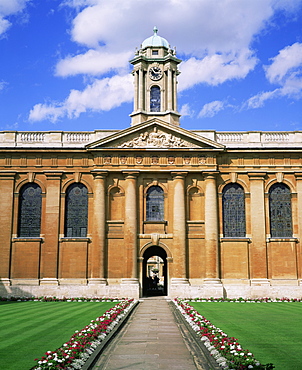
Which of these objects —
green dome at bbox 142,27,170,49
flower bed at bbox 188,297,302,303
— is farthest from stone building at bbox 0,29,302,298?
green dome at bbox 142,27,170,49

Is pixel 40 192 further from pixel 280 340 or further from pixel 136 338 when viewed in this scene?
pixel 280 340

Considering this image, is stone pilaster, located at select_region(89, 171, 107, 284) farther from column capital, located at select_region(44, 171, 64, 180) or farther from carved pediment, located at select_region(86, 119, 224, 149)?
column capital, located at select_region(44, 171, 64, 180)

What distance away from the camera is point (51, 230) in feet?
118

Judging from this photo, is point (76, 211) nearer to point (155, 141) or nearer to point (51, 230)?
point (51, 230)

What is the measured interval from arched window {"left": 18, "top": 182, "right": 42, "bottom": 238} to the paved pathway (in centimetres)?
1636

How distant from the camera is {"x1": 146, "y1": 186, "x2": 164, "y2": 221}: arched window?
36.4m

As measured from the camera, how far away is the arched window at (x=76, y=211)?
36344 mm

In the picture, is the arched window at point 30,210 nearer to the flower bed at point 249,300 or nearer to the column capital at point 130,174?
the column capital at point 130,174

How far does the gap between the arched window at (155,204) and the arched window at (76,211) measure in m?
4.94

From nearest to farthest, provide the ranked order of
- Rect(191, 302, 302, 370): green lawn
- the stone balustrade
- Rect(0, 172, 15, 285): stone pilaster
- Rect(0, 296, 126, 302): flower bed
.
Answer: Rect(191, 302, 302, 370): green lawn < Rect(0, 296, 126, 302): flower bed < Rect(0, 172, 15, 285): stone pilaster < the stone balustrade

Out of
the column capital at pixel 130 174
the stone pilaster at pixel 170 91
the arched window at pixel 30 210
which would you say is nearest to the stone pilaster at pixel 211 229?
the column capital at pixel 130 174

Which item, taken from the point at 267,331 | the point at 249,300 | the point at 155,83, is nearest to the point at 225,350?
the point at 267,331

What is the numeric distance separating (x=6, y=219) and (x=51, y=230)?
363 cm

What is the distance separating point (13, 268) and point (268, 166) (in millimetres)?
21376
